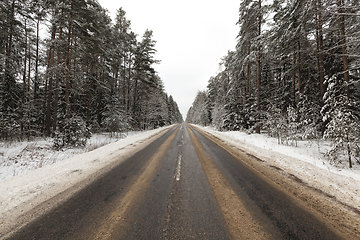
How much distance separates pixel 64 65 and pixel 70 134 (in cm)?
605

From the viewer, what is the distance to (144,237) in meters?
1.97

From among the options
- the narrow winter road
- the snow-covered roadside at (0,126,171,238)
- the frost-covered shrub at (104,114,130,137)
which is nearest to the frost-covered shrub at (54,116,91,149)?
the snow-covered roadside at (0,126,171,238)

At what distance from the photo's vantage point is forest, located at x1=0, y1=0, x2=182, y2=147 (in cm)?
942

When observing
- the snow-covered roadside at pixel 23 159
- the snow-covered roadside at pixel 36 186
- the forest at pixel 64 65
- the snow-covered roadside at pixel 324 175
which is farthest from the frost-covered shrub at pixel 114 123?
the snow-covered roadside at pixel 324 175

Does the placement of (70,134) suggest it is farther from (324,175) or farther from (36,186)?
(324,175)

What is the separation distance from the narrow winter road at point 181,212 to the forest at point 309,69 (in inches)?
174

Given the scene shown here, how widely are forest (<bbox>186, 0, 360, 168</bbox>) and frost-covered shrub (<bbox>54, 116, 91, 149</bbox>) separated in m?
12.6

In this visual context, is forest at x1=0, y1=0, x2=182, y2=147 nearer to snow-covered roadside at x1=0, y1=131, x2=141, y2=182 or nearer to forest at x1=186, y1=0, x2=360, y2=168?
snow-covered roadside at x1=0, y1=131, x2=141, y2=182

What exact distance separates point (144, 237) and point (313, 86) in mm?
21094

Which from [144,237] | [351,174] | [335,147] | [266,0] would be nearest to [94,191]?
[144,237]

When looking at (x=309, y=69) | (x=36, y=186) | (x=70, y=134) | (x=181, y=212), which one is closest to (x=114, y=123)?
(x=70, y=134)

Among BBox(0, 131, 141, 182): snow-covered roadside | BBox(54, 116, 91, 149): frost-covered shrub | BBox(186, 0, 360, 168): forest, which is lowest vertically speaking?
BBox(0, 131, 141, 182): snow-covered roadside

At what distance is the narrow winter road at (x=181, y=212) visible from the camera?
205cm

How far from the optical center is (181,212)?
2.55m
